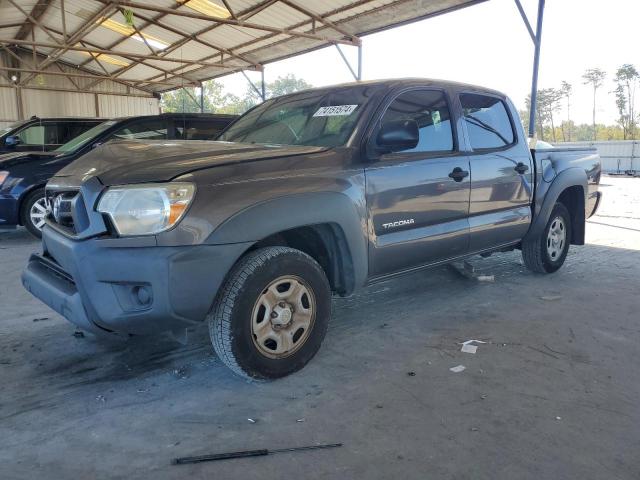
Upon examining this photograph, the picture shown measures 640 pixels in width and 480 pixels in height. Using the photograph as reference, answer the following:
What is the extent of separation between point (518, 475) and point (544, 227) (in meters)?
3.25

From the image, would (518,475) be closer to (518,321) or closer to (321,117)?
(518,321)

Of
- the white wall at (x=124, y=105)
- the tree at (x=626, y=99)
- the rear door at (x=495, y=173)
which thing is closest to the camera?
the rear door at (x=495, y=173)

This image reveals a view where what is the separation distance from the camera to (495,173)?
4141 millimetres

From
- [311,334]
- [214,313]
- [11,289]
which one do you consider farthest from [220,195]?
[11,289]

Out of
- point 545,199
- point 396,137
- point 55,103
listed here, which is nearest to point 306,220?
point 396,137

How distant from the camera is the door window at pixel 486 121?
4059 millimetres

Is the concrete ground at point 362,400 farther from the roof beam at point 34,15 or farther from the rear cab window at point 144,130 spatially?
the roof beam at point 34,15

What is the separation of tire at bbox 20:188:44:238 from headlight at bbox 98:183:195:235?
17.0ft

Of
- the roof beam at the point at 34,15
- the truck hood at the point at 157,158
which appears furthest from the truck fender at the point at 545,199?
the roof beam at the point at 34,15

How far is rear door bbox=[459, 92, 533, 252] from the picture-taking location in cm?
401

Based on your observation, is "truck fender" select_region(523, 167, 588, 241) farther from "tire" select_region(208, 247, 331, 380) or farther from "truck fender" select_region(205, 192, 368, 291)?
"tire" select_region(208, 247, 331, 380)

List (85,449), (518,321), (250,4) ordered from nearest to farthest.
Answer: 1. (85,449)
2. (518,321)
3. (250,4)

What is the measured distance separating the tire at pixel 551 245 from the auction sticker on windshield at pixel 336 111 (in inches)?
93.8

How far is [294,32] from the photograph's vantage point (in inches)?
504
